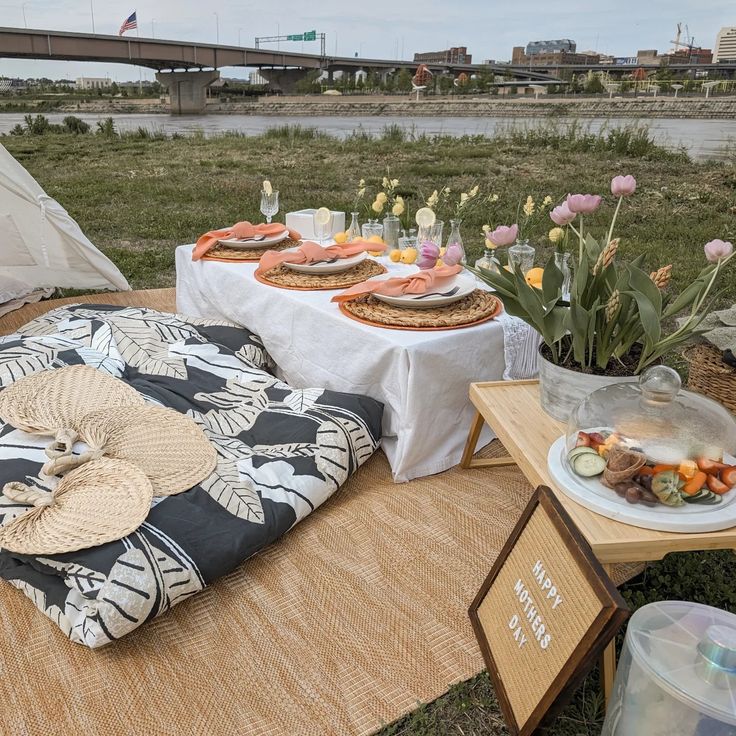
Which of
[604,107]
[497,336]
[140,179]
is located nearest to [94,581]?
[497,336]

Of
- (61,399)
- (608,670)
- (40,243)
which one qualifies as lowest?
(608,670)

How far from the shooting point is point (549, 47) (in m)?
86.9

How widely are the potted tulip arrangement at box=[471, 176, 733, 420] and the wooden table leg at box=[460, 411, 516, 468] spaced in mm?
399

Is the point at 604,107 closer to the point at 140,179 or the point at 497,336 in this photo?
the point at 140,179

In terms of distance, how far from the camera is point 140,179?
885cm

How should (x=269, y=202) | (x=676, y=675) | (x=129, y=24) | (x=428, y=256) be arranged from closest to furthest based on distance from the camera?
(x=676, y=675), (x=428, y=256), (x=269, y=202), (x=129, y=24)

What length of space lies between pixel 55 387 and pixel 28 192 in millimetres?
1998

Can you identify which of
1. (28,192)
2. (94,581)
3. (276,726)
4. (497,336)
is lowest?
(276,726)

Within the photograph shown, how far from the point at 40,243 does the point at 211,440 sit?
96.2 inches

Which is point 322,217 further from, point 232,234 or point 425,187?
point 425,187

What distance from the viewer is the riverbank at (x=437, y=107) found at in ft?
84.9

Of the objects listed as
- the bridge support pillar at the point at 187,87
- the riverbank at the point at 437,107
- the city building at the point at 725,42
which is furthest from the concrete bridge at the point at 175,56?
the city building at the point at 725,42

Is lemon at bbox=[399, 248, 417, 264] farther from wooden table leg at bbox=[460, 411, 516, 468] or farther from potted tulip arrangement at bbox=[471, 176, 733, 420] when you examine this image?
potted tulip arrangement at bbox=[471, 176, 733, 420]

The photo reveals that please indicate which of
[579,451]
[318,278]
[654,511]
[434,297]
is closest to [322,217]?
[318,278]
